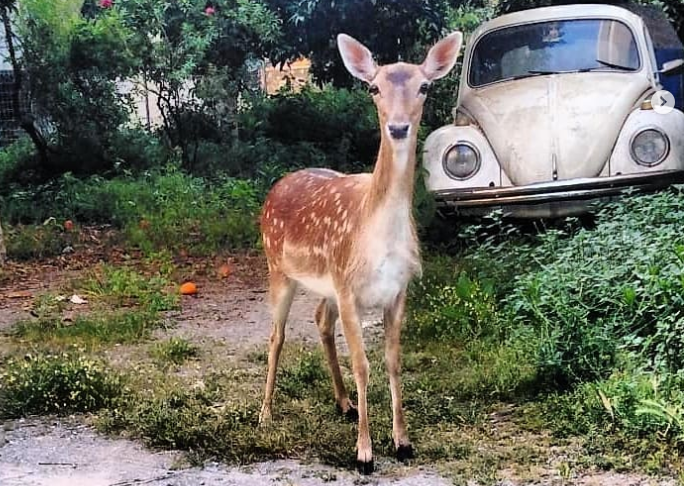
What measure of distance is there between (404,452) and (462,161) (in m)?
3.60

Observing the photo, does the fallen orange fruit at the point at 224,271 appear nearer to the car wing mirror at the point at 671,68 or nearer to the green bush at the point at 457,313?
the green bush at the point at 457,313

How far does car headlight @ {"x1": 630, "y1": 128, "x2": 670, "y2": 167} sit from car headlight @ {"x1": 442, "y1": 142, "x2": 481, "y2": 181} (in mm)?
1116

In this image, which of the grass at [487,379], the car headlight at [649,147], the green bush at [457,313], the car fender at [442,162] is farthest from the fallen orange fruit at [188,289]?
the car headlight at [649,147]

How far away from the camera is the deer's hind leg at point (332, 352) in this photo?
4.95 meters

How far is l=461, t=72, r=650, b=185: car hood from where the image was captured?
7426 mm

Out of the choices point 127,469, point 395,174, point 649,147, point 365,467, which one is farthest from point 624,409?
point 649,147

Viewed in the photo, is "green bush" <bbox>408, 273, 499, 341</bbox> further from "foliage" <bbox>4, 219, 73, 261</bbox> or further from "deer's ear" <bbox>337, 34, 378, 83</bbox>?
"foliage" <bbox>4, 219, 73, 261</bbox>

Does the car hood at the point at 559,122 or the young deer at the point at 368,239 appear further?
the car hood at the point at 559,122

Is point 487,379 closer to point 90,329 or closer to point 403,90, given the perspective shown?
point 403,90

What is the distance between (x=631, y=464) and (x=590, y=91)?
425cm

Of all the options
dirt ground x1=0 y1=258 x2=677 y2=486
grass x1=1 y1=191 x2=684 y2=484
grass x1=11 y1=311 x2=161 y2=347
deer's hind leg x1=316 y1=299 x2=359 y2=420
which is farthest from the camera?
grass x1=11 y1=311 x2=161 y2=347

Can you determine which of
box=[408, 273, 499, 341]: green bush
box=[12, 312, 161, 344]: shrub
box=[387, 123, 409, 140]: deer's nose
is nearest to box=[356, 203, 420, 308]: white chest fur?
box=[387, 123, 409, 140]: deer's nose

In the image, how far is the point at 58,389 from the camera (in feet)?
17.0

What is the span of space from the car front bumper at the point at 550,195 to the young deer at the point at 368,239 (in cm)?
256
